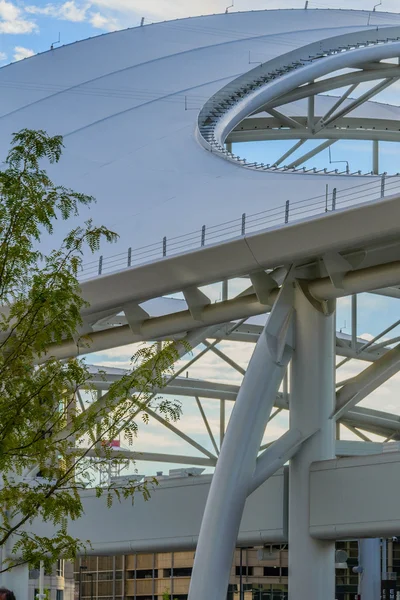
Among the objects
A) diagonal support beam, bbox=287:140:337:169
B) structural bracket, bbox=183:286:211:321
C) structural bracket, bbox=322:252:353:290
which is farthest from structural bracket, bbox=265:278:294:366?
diagonal support beam, bbox=287:140:337:169

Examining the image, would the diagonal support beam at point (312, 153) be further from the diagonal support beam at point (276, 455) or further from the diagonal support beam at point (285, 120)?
the diagonal support beam at point (276, 455)

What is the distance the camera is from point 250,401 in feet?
74.2

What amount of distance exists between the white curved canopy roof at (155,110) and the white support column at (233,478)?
4.35 m

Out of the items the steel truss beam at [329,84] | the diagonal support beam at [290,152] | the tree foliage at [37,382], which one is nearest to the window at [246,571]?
the diagonal support beam at [290,152]

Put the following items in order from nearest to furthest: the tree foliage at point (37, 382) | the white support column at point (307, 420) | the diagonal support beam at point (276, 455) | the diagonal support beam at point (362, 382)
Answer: the tree foliage at point (37, 382), the diagonal support beam at point (276, 455), the white support column at point (307, 420), the diagonal support beam at point (362, 382)

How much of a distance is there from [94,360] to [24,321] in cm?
3353

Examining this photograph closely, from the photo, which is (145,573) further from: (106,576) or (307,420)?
(307,420)

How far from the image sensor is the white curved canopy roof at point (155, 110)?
1080 inches

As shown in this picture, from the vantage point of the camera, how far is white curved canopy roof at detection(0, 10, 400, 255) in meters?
27.4

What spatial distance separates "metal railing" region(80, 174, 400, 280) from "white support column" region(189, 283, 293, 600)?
2.74m

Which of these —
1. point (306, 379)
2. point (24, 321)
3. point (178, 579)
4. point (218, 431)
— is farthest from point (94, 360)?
point (24, 321)

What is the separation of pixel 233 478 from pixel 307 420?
2.71m

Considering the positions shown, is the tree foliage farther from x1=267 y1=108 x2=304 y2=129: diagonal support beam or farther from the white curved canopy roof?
x1=267 y1=108 x2=304 y2=129: diagonal support beam

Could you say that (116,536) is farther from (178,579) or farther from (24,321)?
(178,579)
